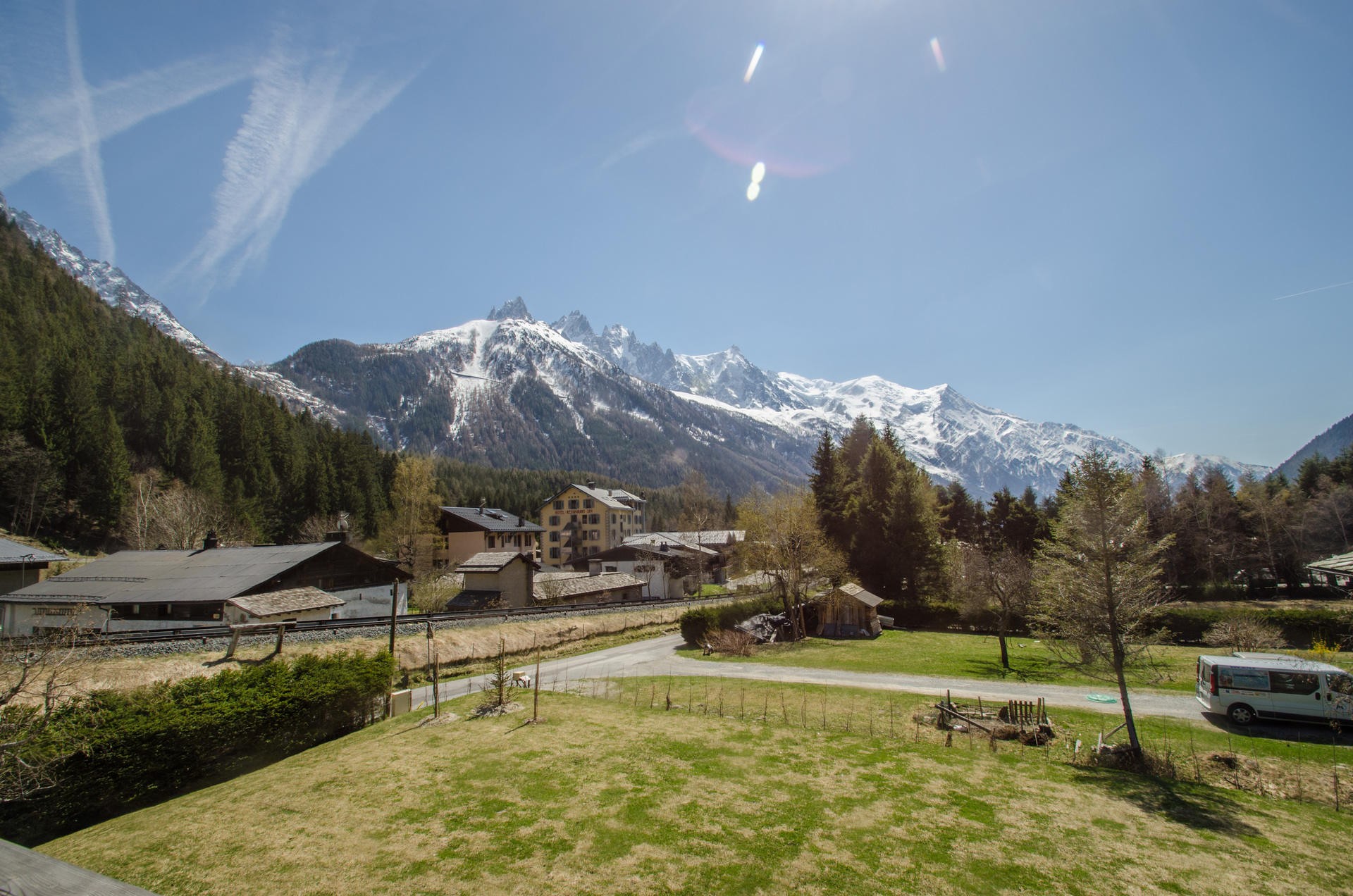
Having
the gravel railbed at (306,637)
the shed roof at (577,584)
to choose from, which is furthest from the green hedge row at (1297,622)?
the shed roof at (577,584)

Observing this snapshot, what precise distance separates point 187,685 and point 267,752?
3440mm

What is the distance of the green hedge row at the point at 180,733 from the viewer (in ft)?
46.0

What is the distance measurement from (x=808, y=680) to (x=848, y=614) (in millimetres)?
19221

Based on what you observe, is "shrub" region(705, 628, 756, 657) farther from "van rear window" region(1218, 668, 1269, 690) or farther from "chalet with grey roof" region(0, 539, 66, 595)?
"chalet with grey roof" region(0, 539, 66, 595)

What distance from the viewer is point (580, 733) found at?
19.4 m

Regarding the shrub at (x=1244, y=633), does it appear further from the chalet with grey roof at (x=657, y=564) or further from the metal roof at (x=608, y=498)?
the metal roof at (x=608, y=498)

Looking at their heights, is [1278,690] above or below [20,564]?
below

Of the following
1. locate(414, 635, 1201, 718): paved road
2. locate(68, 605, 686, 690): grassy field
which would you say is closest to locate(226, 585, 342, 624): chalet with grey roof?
locate(68, 605, 686, 690): grassy field

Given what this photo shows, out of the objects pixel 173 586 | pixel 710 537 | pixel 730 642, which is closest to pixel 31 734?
pixel 173 586

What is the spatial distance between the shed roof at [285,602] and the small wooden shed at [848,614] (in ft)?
113

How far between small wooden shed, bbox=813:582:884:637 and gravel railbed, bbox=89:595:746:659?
739 inches

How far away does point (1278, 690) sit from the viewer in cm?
1948

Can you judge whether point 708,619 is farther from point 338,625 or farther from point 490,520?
point 490,520

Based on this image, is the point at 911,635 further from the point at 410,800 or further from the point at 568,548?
the point at 568,548
